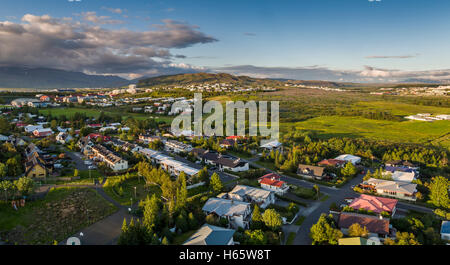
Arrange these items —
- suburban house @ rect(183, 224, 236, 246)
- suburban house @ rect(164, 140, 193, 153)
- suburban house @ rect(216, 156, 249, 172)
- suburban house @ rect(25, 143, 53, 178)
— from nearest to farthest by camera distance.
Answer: suburban house @ rect(183, 224, 236, 246), suburban house @ rect(25, 143, 53, 178), suburban house @ rect(216, 156, 249, 172), suburban house @ rect(164, 140, 193, 153)

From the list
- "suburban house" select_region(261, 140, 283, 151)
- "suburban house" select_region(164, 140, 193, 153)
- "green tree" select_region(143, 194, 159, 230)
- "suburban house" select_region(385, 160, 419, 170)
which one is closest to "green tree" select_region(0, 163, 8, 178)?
"green tree" select_region(143, 194, 159, 230)

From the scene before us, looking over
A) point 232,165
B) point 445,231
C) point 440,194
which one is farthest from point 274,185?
point 440,194

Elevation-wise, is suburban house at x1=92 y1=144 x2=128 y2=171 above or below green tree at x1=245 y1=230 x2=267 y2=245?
above

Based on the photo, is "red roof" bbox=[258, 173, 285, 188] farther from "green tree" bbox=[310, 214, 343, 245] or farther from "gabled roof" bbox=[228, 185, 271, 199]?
"green tree" bbox=[310, 214, 343, 245]

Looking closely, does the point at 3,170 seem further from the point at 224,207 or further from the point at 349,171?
the point at 349,171

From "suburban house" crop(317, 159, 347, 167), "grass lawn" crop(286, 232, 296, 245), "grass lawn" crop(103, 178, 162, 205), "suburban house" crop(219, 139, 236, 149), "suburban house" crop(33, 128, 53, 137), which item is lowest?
"grass lawn" crop(286, 232, 296, 245)
